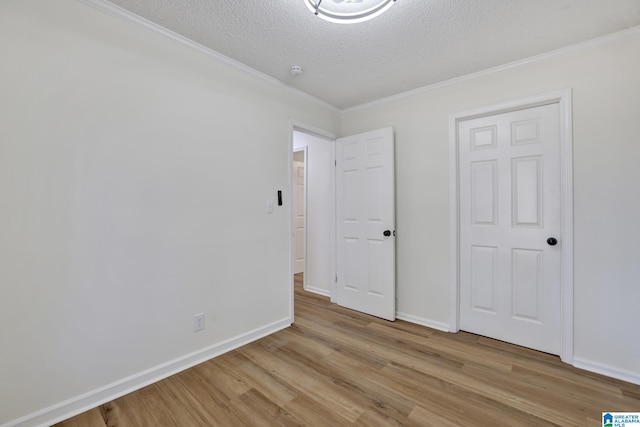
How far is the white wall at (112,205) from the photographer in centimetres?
149

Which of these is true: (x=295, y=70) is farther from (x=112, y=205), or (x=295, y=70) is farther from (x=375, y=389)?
(x=375, y=389)

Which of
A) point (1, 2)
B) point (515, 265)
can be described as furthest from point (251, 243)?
point (515, 265)

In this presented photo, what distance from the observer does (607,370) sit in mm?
2008

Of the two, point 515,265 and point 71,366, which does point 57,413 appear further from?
point 515,265

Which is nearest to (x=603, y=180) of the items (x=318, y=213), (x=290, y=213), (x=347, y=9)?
(x=347, y=9)

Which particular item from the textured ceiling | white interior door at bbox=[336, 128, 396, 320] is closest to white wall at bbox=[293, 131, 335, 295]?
white interior door at bbox=[336, 128, 396, 320]

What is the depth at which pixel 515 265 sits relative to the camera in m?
2.47

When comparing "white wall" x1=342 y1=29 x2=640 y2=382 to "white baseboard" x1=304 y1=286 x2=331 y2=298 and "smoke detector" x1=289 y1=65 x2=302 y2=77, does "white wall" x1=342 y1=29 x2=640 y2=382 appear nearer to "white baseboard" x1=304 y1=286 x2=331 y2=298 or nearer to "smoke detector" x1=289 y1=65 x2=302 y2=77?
"smoke detector" x1=289 y1=65 x2=302 y2=77

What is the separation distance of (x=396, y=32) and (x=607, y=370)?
112 inches

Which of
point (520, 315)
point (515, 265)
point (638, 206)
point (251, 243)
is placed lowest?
point (520, 315)

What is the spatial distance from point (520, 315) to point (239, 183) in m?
2.70

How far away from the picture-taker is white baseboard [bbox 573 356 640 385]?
1.93 m

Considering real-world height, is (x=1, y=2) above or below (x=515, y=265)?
above

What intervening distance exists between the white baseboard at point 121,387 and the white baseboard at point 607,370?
2.59 m
